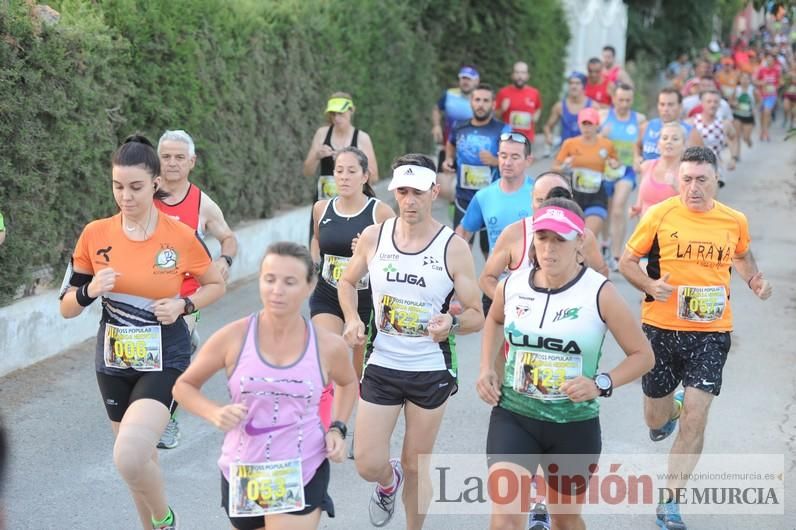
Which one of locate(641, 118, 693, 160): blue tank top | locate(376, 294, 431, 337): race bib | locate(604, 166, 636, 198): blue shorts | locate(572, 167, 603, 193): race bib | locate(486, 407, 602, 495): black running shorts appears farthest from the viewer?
locate(641, 118, 693, 160): blue tank top

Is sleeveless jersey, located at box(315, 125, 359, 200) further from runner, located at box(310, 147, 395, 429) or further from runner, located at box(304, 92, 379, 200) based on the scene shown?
runner, located at box(310, 147, 395, 429)

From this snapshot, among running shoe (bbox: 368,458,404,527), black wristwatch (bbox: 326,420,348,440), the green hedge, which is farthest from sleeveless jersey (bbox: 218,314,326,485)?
the green hedge

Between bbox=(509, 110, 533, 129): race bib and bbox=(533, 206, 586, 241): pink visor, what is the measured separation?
12.5 meters

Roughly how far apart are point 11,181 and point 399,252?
3.79m

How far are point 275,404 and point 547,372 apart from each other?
1261mm

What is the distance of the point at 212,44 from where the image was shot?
1173 cm

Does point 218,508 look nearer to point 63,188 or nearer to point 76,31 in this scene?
point 63,188

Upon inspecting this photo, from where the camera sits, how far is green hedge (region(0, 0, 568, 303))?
8.51m

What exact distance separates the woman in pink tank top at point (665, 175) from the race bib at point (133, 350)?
533 cm

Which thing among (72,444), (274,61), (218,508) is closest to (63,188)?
(72,444)

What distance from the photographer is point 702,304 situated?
6.42 m

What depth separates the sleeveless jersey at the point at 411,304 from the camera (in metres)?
5.75

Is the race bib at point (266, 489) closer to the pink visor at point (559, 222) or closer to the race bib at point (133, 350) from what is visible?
the race bib at point (133, 350)

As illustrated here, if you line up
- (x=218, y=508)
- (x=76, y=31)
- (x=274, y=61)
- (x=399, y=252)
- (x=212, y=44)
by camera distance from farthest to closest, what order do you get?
1. (x=274, y=61)
2. (x=212, y=44)
3. (x=76, y=31)
4. (x=218, y=508)
5. (x=399, y=252)
